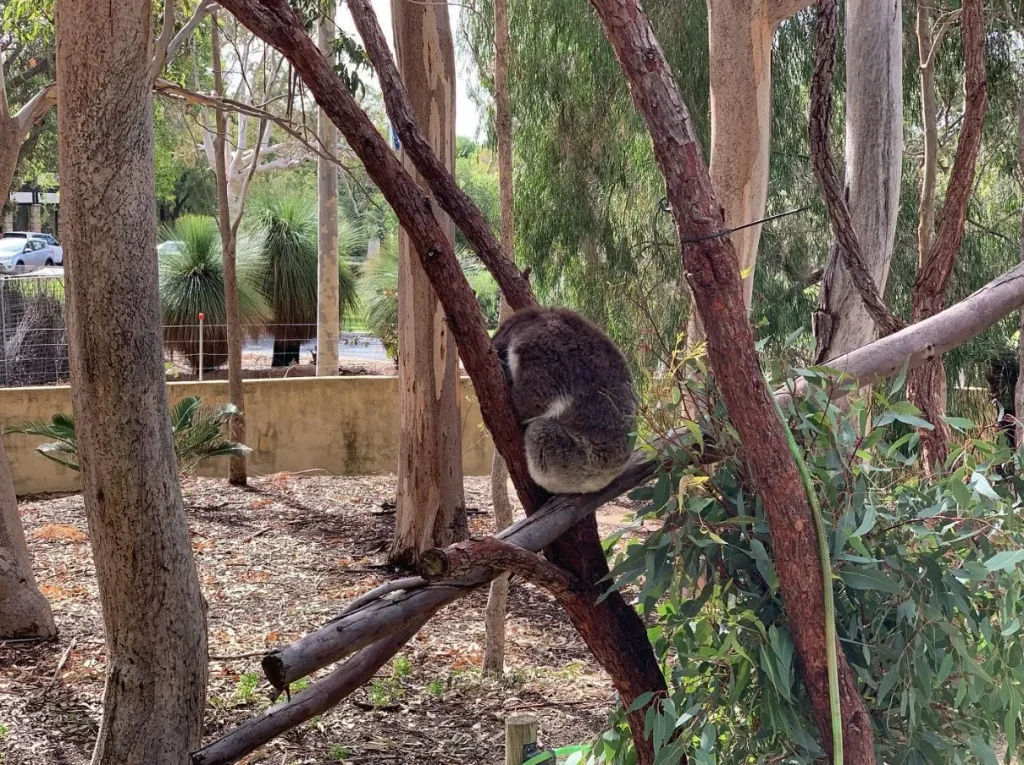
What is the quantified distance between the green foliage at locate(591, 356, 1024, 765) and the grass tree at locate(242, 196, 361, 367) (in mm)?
13877

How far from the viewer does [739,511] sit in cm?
188

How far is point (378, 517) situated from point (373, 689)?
2794 millimetres

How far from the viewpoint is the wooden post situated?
243cm

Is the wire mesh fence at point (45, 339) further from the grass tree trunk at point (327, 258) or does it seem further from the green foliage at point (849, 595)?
the green foliage at point (849, 595)

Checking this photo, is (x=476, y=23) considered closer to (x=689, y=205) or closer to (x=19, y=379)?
(x=19, y=379)

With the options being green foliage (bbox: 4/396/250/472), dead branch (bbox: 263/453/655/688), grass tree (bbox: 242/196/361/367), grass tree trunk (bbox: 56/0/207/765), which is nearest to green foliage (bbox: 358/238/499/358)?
grass tree (bbox: 242/196/361/367)

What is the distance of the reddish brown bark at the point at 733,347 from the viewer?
154 cm

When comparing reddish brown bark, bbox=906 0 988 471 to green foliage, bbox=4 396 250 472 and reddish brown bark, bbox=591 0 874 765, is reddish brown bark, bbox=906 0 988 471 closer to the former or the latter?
reddish brown bark, bbox=591 0 874 765

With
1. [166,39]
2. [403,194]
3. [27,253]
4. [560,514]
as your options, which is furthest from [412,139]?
[27,253]

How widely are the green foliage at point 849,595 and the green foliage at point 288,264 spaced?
13.9m

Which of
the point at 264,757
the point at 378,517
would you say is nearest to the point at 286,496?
the point at 378,517

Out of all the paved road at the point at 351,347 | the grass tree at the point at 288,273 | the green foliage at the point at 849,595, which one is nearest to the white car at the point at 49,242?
the paved road at the point at 351,347

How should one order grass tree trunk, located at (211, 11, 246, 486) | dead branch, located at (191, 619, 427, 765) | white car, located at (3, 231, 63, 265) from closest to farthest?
dead branch, located at (191, 619, 427, 765), grass tree trunk, located at (211, 11, 246, 486), white car, located at (3, 231, 63, 265)

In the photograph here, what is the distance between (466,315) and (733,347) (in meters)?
0.71
